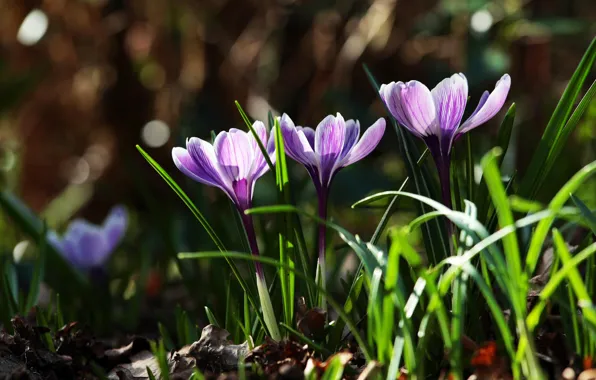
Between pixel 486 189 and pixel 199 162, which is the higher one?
pixel 199 162

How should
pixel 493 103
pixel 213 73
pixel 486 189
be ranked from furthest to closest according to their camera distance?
pixel 213 73, pixel 486 189, pixel 493 103

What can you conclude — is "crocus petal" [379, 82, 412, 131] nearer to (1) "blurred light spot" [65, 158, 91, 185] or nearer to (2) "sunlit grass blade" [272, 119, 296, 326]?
(2) "sunlit grass blade" [272, 119, 296, 326]

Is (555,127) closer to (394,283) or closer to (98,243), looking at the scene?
(394,283)

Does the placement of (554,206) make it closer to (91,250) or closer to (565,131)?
(565,131)

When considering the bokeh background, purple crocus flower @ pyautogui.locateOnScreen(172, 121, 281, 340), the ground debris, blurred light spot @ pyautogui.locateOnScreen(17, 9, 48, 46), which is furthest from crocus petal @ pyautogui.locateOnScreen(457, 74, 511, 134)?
blurred light spot @ pyautogui.locateOnScreen(17, 9, 48, 46)

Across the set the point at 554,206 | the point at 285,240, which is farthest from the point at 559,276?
the point at 285,240

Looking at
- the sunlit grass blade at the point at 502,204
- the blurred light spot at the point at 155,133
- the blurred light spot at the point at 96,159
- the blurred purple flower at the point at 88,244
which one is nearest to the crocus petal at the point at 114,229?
the blurred purple flower at the point at 88,244
